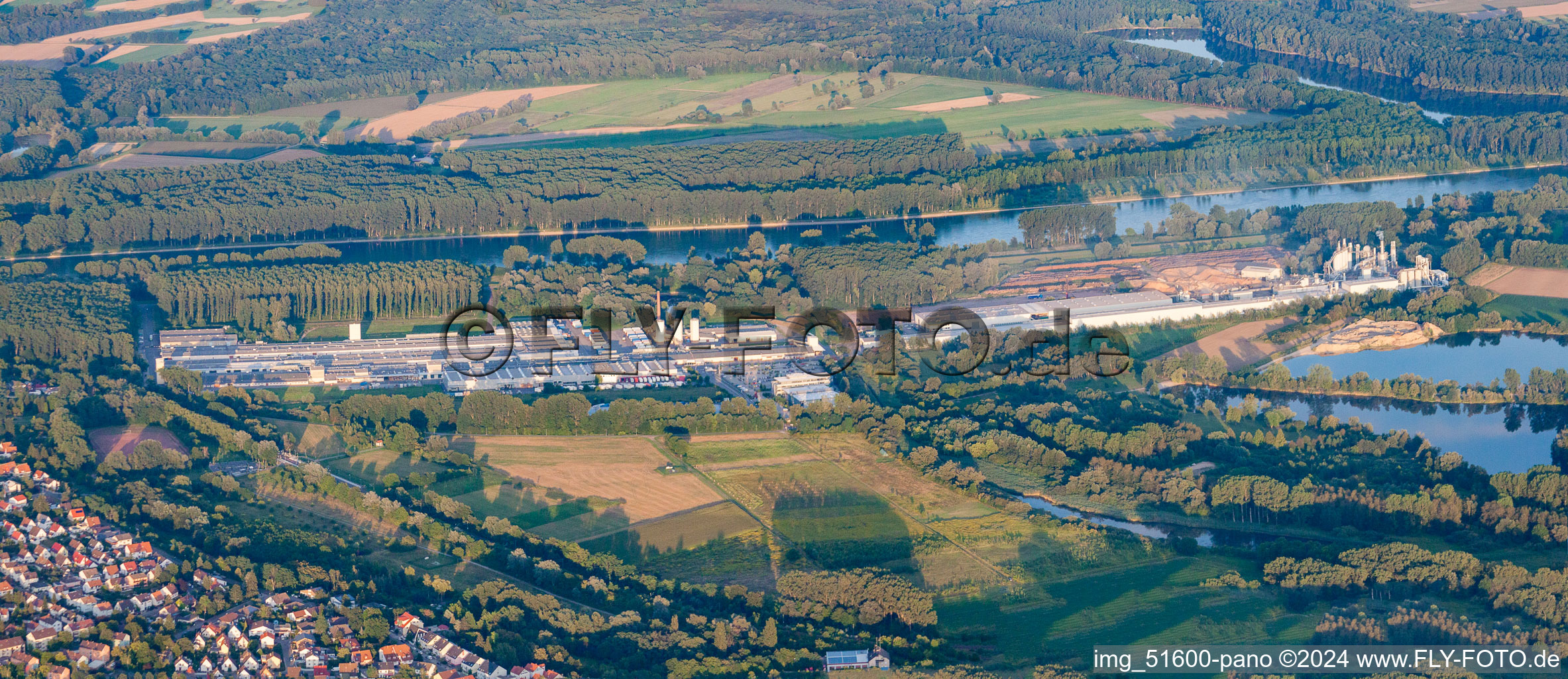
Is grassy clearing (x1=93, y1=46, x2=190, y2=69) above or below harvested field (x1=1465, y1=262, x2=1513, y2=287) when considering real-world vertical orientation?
above

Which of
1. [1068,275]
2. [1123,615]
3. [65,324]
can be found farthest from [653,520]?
[65,324]

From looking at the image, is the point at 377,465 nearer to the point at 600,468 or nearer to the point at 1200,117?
the point at 600,468

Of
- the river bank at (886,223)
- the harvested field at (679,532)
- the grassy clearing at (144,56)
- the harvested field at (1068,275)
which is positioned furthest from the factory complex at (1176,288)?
the grassy clearing at (144,56)

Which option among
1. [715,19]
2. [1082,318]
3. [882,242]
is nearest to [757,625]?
[1082,318]

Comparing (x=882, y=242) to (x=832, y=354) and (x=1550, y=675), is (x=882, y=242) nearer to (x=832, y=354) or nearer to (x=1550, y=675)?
(x=832, y=354)

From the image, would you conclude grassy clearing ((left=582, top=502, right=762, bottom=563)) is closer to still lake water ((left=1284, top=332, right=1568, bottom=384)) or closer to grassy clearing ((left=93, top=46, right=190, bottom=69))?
still lake water ((left=1284, top=332, right=1568, bottom=384))

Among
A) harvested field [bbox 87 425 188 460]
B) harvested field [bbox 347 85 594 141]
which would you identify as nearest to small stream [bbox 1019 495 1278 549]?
harvested field [bbox 87 425 188 460]
